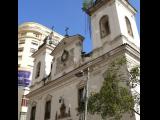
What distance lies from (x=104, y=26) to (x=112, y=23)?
A: 119cm

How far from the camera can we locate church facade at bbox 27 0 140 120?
16.4 metres

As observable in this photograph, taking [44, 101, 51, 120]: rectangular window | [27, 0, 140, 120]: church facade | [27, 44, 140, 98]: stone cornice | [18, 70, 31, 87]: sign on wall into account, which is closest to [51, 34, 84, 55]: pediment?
[27, 0, 140, 120]: church facade

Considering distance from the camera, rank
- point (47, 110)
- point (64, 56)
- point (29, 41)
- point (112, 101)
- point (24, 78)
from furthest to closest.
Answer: point (29, 41) < point (24, 78) < point (64, 56) < point (47, 110) < point (112, 101)

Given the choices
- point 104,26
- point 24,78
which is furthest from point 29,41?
point 104,26

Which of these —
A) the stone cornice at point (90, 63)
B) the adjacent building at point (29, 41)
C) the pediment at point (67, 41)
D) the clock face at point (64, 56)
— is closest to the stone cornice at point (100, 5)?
the pediment at point (67, 41)

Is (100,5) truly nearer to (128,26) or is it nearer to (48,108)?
(128,26)

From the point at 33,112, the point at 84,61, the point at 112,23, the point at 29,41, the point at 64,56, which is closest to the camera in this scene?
the point at 112,23

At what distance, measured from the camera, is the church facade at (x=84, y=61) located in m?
16.4

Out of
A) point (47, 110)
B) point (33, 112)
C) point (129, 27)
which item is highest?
point (129, 27)

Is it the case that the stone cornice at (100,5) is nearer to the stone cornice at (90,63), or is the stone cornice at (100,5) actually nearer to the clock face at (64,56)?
the clock face at (64,56)

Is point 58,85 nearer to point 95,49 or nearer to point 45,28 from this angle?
point 95,49

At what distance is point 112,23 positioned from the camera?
59.6 feet

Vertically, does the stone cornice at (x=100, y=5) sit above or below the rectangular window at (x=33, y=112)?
above
